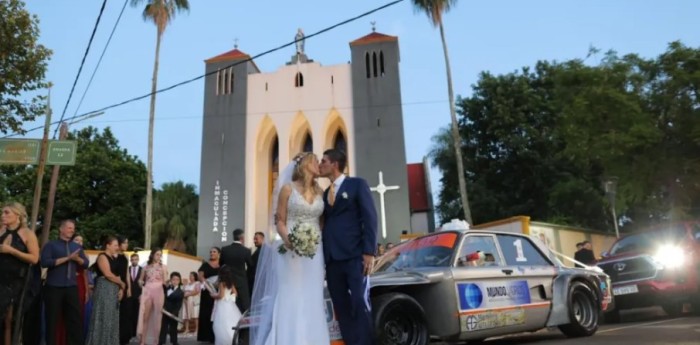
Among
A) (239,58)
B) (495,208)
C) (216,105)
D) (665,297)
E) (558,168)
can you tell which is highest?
(239,58)

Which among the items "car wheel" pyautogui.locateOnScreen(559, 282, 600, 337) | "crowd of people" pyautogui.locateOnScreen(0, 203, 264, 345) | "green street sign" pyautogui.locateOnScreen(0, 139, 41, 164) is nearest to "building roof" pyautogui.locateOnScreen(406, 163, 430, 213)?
"green street sign" pyautogui.locateOnScreen(0, 139, 41, 164)

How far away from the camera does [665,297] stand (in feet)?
33.0

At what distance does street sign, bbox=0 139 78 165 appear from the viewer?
1291 cm

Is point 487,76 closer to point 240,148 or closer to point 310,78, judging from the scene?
point 310,78

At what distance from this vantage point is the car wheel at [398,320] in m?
4.86

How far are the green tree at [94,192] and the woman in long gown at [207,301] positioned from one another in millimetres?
30092

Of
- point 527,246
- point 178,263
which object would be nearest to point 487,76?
point 178,263

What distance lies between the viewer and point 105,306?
7.58 meters

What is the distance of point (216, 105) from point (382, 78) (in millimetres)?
10094

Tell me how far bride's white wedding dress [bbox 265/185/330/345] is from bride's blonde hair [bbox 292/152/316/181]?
12 centimetres

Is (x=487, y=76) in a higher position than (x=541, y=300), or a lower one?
higher

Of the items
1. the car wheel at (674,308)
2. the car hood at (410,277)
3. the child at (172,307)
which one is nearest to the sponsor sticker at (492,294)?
the car hood at (410,277)

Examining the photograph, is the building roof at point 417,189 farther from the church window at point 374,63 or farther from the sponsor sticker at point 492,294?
the sponsor sticker at point 492,294

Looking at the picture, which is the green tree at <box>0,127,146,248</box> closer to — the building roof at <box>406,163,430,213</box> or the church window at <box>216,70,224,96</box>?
the church window at <box>216,70,224,96</box>
